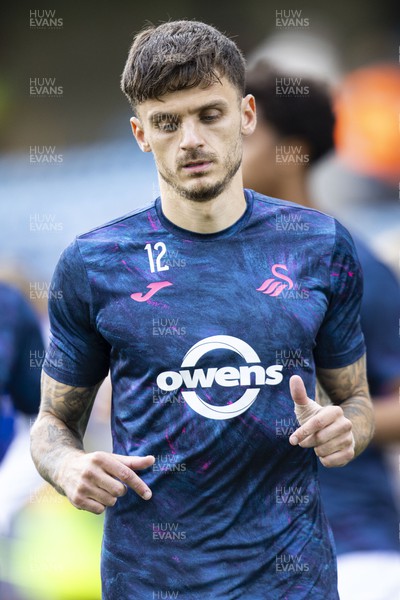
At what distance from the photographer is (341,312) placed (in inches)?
103

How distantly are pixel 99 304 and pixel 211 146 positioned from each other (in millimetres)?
460

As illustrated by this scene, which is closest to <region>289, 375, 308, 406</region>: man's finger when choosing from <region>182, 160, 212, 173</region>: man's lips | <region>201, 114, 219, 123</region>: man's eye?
<region>182, 160, 212, 173</region>: man's lips

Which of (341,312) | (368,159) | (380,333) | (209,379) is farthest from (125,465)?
(368,159)

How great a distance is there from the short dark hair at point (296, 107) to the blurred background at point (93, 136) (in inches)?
5.1

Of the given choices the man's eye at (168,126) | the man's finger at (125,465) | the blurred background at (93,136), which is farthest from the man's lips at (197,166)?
the blurred background at (93,136)

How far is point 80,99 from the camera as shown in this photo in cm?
495

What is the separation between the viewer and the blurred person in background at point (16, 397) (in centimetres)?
453

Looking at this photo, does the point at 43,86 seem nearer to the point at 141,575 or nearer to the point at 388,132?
the point at 388,132

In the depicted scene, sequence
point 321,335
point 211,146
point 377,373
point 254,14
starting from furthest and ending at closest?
point 254,14 < point 377,373 < point 321,335 < point 211,146

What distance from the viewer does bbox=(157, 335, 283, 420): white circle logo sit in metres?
2.42

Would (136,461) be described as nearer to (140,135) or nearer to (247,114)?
(140,135)

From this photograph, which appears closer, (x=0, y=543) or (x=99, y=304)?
(x=99, y=304)

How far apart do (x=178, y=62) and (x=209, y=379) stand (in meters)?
0.75

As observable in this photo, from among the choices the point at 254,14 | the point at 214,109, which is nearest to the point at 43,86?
the point at 254,14
